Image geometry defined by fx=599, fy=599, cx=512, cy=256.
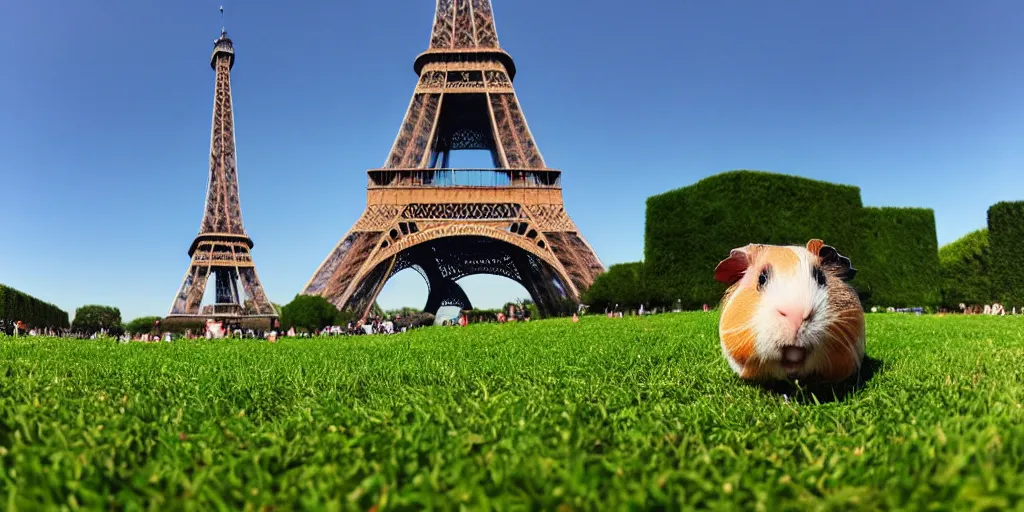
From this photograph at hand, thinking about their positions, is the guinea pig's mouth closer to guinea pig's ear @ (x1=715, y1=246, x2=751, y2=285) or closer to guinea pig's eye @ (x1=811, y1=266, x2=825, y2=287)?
guinea pig's eye @ (x1=811, y1=266, x2=825, y2=287)

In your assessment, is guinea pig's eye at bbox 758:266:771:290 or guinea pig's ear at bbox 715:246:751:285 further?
guinea pig's ear at bbox 715:246:751:285

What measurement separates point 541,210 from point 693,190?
11.1m

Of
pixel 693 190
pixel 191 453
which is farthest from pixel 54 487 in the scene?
pixel 693 190

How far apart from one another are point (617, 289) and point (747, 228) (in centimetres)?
576

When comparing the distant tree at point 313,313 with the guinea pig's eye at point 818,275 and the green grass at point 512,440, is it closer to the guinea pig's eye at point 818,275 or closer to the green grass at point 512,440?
the green grass at point 512,440

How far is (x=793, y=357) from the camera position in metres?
3.72

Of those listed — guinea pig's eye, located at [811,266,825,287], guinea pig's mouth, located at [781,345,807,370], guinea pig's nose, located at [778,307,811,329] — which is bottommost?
guinea pig's mouth, located at [781,345,807,370]

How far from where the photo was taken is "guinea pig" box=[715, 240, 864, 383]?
3637mm

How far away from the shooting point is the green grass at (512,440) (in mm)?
1886

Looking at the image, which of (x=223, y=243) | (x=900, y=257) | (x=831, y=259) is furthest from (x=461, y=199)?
(x=831, y=259)

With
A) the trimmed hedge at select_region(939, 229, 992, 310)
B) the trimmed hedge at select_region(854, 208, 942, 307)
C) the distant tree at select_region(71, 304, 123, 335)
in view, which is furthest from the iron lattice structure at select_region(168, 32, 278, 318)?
the trimmed hedge at select_region(939, 229, 992, 310)

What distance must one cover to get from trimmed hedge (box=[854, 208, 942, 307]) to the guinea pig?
641 inches

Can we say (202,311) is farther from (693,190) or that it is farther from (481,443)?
(481,443)

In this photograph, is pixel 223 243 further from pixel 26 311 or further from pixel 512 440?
pixel 512 440
